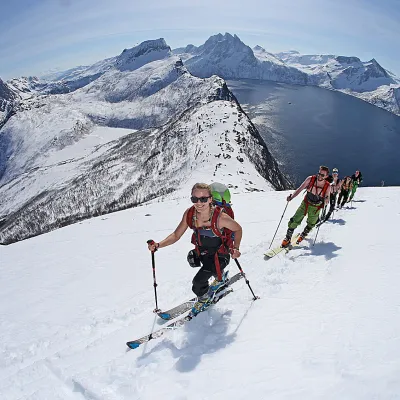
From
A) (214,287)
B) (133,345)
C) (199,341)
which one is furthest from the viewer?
(214,287)

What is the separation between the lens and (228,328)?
639 cm

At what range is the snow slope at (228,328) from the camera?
4523mm

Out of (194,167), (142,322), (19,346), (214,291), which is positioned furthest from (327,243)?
(194,167)

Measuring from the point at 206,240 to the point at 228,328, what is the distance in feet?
6.33

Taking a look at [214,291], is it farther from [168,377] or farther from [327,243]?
[327,243]

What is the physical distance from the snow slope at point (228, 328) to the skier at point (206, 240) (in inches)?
20.9

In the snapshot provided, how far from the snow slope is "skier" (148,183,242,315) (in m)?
0.53

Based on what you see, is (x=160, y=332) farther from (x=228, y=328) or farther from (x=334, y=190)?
(x=334, y=190)

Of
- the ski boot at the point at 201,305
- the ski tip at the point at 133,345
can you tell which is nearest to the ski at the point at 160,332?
the ski tip at the point at 133,345

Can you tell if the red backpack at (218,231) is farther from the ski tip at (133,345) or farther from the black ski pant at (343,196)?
the black ski pant at (343,196)

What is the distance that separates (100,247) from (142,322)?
958 centimetres

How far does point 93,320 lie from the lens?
8656mm

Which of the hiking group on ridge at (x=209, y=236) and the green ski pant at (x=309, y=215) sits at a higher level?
the hiking group on ridge at (x=209, y=236)

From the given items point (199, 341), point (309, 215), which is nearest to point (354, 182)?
point (309, 215)
